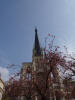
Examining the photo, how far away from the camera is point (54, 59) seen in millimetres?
8492

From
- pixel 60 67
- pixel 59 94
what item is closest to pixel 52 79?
pixel 60 67

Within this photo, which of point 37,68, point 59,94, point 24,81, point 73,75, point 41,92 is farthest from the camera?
point 37,68

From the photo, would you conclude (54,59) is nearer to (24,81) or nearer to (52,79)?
(52,79)

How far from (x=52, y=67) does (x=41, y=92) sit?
2.64m

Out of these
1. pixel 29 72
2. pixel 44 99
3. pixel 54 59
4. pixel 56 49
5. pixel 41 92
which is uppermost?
pixel 56 49

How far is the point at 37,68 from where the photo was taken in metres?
27.3

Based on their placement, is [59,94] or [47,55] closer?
[47,55]

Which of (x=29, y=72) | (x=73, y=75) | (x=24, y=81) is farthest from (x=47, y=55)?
Result: (x=24, y=81)

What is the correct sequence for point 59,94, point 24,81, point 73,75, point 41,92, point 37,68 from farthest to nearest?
1. point 37,68
2. point 59,94
3. point 24,81
4. point 73,75
5. point 41,92

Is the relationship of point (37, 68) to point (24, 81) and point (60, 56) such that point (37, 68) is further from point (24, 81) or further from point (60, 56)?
point (60, 56)

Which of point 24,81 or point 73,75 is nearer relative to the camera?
point 73,75

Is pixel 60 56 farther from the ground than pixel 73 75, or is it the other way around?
pixel 60 56

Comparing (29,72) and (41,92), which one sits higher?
(29,72)

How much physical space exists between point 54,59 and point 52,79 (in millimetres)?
2970
